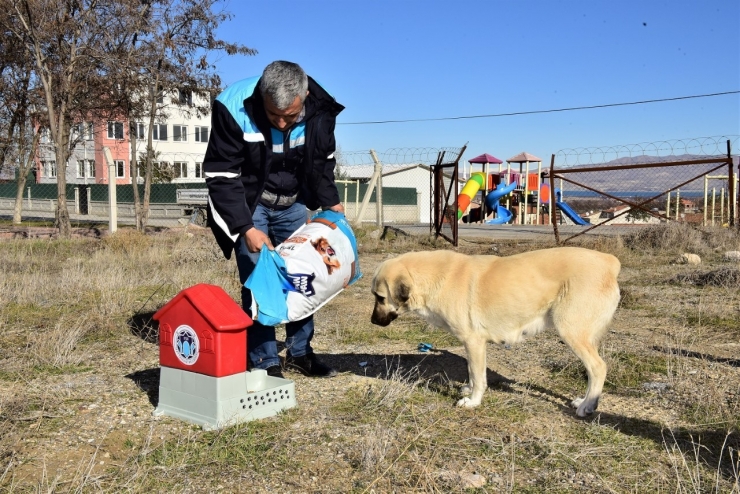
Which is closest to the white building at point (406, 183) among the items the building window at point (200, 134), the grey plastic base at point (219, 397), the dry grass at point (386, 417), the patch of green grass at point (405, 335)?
the building window at point (200, 134)

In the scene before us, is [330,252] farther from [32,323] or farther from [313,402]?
[32,323]

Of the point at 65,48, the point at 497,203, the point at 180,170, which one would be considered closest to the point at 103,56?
the point at 65,48

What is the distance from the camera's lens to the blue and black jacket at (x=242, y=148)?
397cm

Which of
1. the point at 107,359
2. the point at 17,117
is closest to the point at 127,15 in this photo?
the point at 17,117

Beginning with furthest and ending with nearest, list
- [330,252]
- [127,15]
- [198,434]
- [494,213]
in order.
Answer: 1. [494,213]
2. [127,15]
3. [330,252]
4. [198,434]

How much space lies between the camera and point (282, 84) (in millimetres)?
3707

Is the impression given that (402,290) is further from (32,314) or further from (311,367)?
(32,314)

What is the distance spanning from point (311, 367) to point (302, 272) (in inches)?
36.8

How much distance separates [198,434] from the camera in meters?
3.43

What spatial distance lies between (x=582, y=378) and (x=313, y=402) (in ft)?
6.21

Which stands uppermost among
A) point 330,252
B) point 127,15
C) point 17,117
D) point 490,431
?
point 127,15

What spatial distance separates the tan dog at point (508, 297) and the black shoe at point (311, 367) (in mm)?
561

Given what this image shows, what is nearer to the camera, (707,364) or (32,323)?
(707,364)

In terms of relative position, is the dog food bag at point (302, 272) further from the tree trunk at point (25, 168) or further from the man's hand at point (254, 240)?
the tree trunk at point (25, 168)
